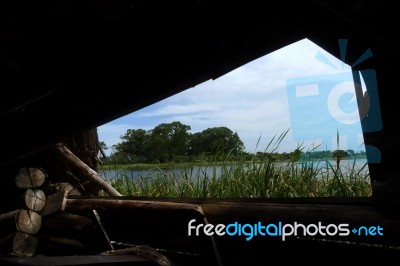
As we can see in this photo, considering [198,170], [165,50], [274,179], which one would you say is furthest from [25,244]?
[165,50]

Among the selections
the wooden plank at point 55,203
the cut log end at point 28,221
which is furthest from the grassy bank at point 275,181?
the cut log end at point 28,221

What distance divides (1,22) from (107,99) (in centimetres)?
61

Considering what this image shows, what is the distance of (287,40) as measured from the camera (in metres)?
1.34

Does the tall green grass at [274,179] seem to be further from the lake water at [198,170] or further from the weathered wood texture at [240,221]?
the weathered wood texture at [240,221]

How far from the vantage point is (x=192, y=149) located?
18.3ft

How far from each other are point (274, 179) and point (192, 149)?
176 cm

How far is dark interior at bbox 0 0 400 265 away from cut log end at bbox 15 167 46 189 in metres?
2.07

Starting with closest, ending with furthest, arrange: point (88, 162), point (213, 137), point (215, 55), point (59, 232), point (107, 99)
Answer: point (215, 55)
point (107, 99)
point (59, 232)
point (88, 162)
point (213, 137)

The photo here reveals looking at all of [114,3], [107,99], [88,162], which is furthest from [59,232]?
[114,3]

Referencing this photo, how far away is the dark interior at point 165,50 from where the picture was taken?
1.33 metres

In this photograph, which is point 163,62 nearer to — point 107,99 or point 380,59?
point 107,99

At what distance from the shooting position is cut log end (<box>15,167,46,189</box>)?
4.00 m

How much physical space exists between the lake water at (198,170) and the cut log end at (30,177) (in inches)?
38.6

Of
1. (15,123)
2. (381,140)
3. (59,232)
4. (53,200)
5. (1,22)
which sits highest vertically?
(1,22)
